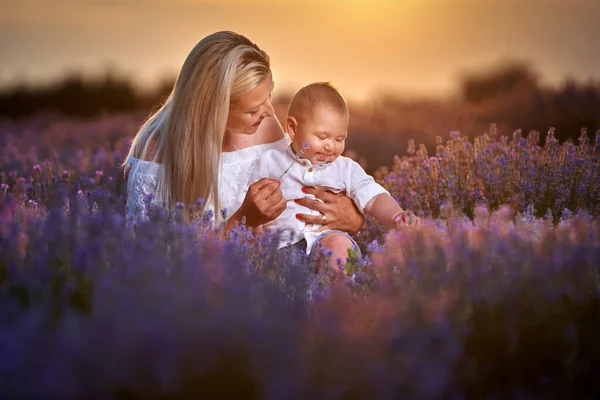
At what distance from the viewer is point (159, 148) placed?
4.13 metres

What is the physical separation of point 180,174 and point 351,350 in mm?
2456

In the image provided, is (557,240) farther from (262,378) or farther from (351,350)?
(262,378)

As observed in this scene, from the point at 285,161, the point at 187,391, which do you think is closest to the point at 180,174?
the point at 285,161

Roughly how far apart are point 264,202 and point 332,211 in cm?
42

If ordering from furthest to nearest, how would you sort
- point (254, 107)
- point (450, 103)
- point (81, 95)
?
1. point (81, 95)
2. point (450, 103)
3. point (254, 107)

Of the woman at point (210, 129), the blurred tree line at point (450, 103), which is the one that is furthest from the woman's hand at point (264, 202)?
the blurred tree line at point (450, 103)

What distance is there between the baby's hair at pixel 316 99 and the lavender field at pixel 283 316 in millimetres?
931

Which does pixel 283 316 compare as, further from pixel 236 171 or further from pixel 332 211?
pixel 236 171

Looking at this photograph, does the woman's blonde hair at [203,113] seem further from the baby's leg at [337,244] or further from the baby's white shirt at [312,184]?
the baby's leg at [337,244]

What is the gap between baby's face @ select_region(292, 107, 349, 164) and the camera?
3.73 metres

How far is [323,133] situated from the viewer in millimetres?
3756

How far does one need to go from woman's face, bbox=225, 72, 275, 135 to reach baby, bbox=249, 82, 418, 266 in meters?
0.15

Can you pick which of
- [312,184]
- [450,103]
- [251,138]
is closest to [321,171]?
[312,184]

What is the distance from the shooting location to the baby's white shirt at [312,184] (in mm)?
3895
